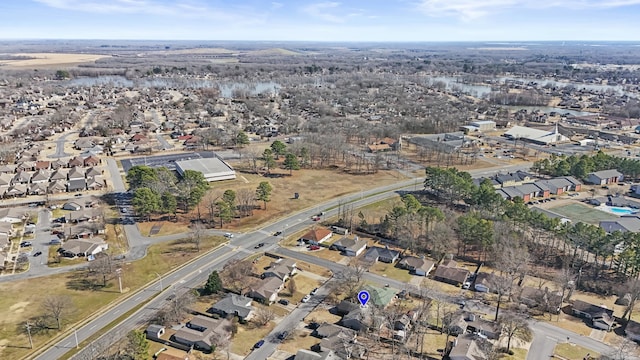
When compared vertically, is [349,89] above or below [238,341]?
above

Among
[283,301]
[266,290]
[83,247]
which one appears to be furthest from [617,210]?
[83,247]

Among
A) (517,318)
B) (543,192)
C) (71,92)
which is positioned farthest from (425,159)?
(71,92)

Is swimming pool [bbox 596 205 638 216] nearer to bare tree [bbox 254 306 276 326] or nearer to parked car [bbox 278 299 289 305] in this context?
parked car [bbox 278 299 289 305]

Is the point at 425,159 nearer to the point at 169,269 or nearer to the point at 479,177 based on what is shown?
the point at 479,177

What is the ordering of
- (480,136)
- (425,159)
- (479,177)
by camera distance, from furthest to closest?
(480,136) < (425,159) < (479,177)

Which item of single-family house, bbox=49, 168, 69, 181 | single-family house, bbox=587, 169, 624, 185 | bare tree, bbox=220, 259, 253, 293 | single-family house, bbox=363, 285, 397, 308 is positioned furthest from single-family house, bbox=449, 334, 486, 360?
single-family house, bbox=49, 168, 69, 181

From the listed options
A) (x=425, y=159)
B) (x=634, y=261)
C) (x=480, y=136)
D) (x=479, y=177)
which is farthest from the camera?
(x=480, y=136)

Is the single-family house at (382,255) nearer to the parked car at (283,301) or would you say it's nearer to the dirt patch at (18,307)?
the parked car at (283,301)
